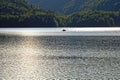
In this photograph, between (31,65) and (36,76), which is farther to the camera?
(31,65)

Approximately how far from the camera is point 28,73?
293 feet

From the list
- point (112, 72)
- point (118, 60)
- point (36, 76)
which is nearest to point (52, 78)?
point (36, 76)

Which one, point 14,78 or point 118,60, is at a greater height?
point 14,78

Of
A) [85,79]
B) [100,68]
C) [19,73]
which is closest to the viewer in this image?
[85,79]

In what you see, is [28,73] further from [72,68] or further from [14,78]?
[72,68]

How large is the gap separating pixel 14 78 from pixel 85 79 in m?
17.8

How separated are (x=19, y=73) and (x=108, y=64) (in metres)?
31.5

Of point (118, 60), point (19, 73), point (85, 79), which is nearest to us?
point (85, 79)

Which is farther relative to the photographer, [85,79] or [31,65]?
[31,65]

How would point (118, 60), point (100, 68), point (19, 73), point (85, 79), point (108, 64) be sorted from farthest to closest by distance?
point (118, 60) < point (108, 64) < point (100, 68) < point (19, 73) < point (85, 79)

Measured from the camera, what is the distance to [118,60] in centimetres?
11425

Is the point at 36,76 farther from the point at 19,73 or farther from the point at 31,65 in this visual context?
the point at 31,65

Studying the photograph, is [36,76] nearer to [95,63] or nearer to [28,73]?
[28,73]

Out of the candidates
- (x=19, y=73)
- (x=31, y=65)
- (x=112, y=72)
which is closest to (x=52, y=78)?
(x=19, y=73)
